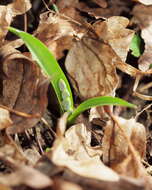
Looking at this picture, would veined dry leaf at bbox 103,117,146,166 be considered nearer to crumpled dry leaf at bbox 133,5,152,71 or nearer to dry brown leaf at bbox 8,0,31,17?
crumpled dry leaf at bbox 133,5,152,71

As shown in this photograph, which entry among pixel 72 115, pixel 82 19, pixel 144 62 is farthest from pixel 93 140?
pixel 82 19

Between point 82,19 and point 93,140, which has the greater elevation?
point 82,19

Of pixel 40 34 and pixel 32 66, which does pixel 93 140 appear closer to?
pixel 32 66

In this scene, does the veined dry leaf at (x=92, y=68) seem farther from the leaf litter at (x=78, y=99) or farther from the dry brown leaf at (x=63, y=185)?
the dry brown leaf at (x=63, y=185)

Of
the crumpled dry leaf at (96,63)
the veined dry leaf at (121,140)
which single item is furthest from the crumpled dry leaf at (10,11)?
the veined dry leaf at (121,140)

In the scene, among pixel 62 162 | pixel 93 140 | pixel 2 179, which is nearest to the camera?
pixel 2 179

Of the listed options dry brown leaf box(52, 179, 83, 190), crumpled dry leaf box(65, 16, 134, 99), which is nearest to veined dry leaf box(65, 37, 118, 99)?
crumpled dry leaf box(65, 16, 134, 99)

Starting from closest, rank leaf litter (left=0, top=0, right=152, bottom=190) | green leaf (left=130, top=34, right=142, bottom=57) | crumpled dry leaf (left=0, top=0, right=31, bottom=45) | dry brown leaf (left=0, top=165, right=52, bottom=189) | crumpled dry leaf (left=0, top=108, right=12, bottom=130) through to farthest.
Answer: dry brown leaf (left=0, top=165, right=52, bottom=189), leaf litter (left=0, top=0, right=152, bottom=190), crumpled dry leaf (left=0, top=108, right=12, bottom=130), crumpled dry leaf (left=0, top=0, right=31, bottom=45), green leaf (left=130, top=34, right=142, bottom=57)

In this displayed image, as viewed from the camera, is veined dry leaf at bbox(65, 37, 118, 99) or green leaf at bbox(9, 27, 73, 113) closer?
green leaf at bbox(9, 27, 73, 113)
